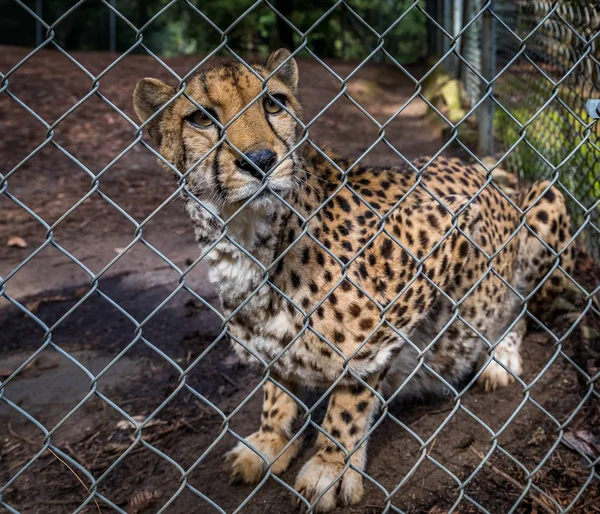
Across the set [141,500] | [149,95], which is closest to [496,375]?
[141,500]

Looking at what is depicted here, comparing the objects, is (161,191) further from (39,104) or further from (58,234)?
(39,104)

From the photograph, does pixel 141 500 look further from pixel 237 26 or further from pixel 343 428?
pixel 237 26

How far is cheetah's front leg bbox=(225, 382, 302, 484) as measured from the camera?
2574 millimetres

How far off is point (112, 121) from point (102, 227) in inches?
123

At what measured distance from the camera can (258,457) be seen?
259 centimetres

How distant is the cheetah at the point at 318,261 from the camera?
78.7 inches

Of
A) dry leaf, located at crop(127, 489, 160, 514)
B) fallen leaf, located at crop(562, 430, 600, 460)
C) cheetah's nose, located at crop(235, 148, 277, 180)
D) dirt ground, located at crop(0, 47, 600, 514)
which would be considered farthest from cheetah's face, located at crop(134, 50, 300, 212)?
fallen leaf, located at crop(562, 430, 600, 460)

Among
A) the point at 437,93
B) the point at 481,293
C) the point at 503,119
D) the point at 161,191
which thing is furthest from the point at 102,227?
the point at 437,93

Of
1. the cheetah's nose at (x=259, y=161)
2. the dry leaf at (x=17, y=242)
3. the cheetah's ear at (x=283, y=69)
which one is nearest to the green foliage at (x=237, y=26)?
the dry leaf at (x=17, y=242)

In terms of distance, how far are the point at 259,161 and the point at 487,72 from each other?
184 inches

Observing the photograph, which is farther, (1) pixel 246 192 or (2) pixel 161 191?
(2) pixel 161 191

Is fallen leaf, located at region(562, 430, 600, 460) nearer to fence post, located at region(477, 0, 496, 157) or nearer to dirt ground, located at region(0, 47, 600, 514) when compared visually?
dirt ground, located at region(0, 47, 600, 514)

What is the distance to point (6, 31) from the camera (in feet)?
46.3

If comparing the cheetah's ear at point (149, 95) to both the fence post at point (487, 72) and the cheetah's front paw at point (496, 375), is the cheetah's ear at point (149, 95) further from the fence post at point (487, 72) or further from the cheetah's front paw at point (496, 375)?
the fence post at point (487, 72)
